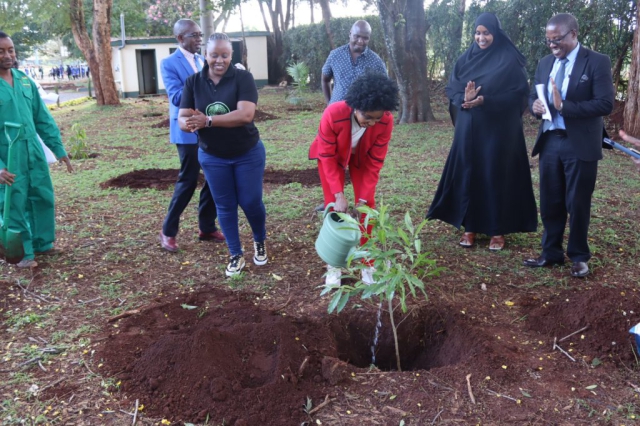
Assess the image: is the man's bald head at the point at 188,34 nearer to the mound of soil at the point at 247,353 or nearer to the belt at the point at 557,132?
the mound of soil at the point at 247,353

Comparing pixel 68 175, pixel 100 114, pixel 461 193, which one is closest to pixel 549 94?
pixel 461 193

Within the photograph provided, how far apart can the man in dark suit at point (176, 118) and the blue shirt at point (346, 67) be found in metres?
1.53

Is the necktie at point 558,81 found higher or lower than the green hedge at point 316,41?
lower

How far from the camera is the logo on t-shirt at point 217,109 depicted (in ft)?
13.0

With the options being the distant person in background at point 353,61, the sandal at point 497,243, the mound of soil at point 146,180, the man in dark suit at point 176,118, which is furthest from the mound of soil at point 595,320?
the mound of soil at point 146,180

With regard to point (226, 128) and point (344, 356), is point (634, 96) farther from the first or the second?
point (344, 356)

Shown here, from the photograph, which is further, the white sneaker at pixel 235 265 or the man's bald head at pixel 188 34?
the man's bald head at pixel 188 34

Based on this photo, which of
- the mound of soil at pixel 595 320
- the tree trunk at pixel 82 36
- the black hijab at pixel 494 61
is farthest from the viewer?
the tree trunk at pixel 82 36

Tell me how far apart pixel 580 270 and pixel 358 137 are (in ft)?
6.54

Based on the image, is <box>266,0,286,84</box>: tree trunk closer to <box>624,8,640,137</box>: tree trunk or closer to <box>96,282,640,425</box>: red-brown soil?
<box>624,8,640,137</box>: tree trunk

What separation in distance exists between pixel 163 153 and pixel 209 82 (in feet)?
19.2

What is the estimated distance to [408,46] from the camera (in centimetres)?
1135

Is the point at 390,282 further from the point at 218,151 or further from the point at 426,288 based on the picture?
the point at 218,151

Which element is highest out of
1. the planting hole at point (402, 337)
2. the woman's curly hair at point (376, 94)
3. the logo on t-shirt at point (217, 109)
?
the woman's curly hair at point (376, 94)
